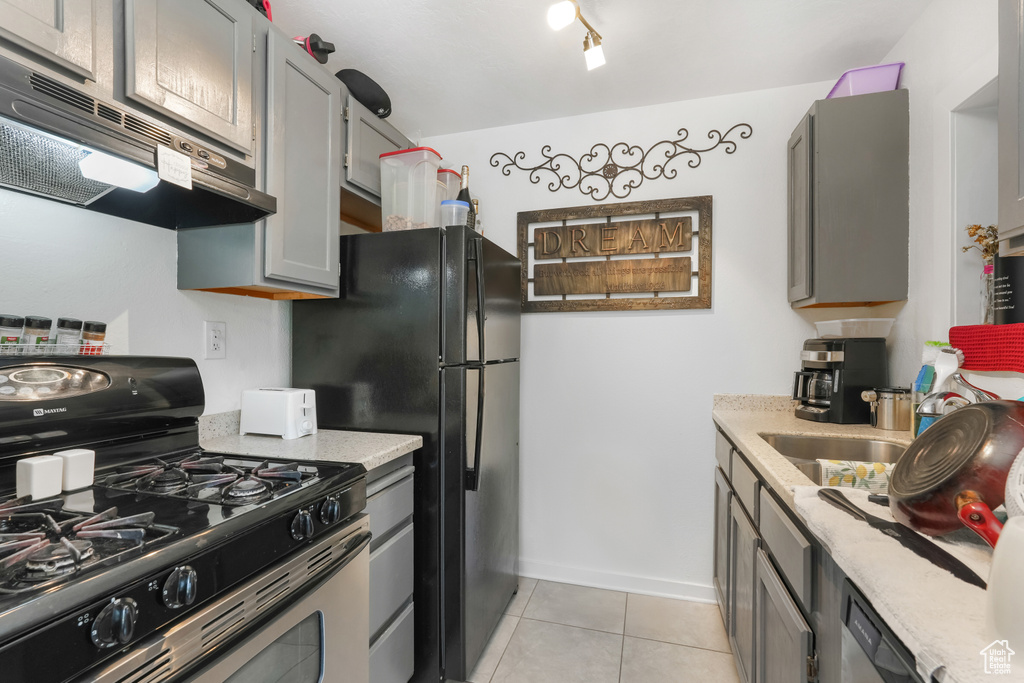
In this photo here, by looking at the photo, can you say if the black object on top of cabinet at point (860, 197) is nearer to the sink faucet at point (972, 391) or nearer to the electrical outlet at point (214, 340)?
the sink faucet at point (972, 391)

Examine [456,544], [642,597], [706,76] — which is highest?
[706,76]

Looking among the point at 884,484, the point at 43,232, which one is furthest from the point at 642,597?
the point at 43,232

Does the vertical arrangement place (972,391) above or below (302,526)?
above

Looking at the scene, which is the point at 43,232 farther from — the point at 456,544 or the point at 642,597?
the point at 642,597

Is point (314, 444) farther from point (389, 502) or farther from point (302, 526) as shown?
point (302, 526)

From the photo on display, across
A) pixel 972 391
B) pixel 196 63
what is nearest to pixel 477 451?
pixel 196 63

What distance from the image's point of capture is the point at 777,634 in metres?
1.21

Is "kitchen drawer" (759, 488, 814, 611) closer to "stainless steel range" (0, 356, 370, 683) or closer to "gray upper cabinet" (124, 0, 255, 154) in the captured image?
"stainless steel range" (0, 356, 370, 683)

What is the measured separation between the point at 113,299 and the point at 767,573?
2.02 meters

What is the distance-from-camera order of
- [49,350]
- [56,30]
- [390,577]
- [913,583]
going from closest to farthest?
[913,583] → [56,30] → [49,350] → [390,577]

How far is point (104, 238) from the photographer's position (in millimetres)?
1356

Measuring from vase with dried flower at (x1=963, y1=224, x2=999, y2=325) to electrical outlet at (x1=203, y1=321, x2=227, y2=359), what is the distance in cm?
249

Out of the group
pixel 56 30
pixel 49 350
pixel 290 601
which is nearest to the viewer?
pixel 56 30

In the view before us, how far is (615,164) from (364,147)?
1283 mm
